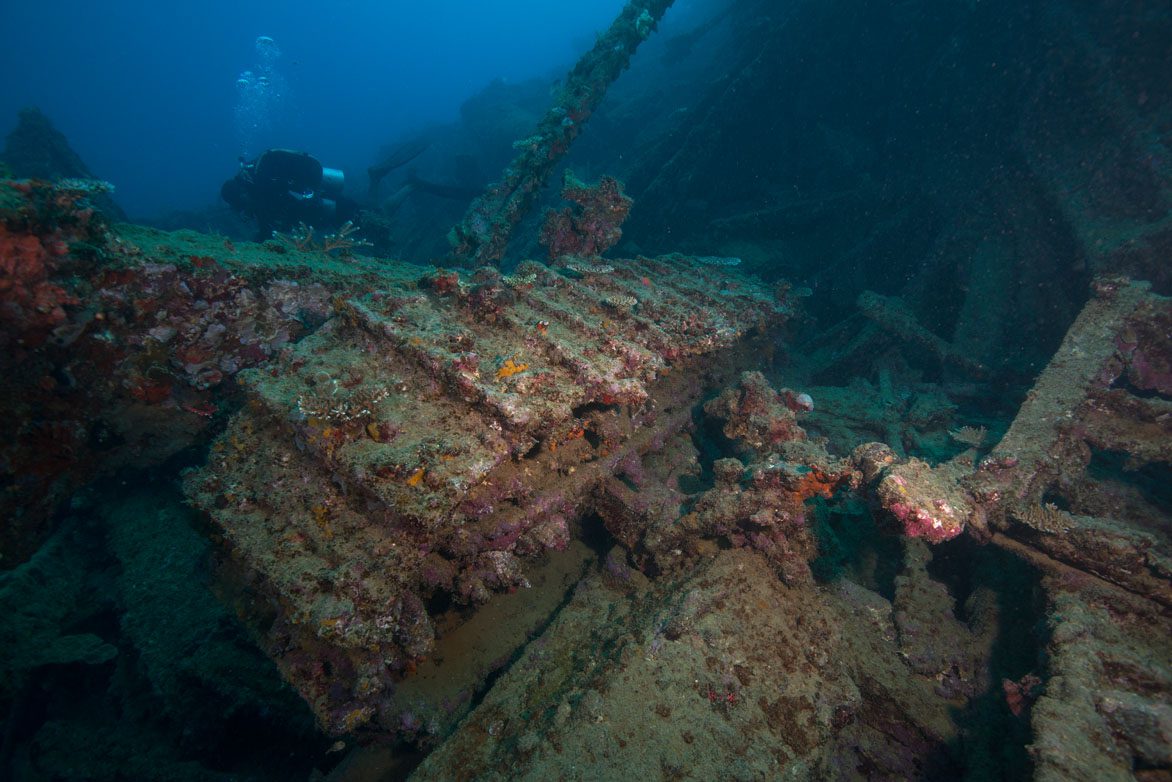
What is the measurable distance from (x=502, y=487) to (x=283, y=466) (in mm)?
1402

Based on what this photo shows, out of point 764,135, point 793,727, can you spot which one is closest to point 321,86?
point 764,135

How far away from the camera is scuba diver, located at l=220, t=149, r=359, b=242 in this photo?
33.9 feet

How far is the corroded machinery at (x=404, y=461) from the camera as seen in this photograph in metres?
2.61

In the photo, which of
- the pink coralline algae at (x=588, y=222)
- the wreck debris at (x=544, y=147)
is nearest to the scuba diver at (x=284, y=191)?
the wreck debris at (x=544, y=147)

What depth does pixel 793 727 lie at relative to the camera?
2.73m

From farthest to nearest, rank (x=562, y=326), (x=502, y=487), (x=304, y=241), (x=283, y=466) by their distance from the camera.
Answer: (x=304, y=241), (x=562, y=326), (x=502, y=487), (x=283, y=466)

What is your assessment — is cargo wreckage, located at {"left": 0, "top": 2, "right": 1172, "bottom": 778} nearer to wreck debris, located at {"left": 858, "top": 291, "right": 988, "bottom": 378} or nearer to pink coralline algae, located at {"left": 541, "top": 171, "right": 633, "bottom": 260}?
wreck debris, located at {"left": 858, "top": 291, "right": 988, "bottom": 378}

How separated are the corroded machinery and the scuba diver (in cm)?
852

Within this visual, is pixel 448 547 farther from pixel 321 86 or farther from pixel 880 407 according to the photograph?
pixel 321 86

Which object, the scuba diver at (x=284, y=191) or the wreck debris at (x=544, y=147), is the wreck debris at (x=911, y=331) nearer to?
the wreck debris at (x=544, y=147)

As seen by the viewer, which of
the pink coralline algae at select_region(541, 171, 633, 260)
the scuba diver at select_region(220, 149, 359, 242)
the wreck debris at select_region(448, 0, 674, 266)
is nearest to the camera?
the pink coralline algae at select_region(541, 171, 633, 260)

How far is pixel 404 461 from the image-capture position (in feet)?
9.20

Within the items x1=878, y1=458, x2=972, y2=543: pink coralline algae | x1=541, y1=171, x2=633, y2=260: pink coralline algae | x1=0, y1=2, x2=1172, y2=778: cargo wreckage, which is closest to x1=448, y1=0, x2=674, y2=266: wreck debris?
x1=541, y1=171, x2=633, y2=260: pink coralline algae

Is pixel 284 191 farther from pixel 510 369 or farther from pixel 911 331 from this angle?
pixel 911 331
